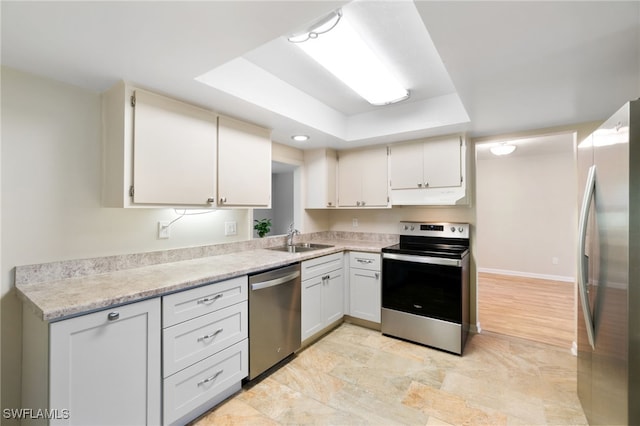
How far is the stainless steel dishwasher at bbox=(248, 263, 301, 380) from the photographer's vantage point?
2074mm

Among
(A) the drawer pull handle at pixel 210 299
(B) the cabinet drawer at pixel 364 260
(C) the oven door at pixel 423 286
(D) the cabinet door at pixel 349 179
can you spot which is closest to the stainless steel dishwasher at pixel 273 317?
(A) the drawer pull handle at pixel 210 299

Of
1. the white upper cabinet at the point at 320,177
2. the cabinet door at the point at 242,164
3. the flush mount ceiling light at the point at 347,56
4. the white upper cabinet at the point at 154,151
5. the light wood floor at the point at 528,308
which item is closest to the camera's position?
the flush mount ceiling light at the point at 347,56

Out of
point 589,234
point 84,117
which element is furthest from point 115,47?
point 589,234

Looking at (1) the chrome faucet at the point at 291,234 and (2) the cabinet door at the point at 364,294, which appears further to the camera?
(1) the chrome faucet at the point at 291,234

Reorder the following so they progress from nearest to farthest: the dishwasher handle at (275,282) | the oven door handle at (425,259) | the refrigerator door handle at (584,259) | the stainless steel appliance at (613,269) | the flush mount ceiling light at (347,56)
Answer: the stainless steel appliance at (613,269), the refrigerator door handle at (584,259), the flush mount ceiling light at (347,56), the dishwasher handle at (275,282), the oven door handle at (425,259)

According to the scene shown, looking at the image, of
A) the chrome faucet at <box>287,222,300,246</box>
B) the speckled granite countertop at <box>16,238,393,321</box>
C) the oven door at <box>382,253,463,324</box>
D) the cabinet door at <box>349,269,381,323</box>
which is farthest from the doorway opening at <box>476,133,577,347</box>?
the speckled granite countertop at <box>16,238,393,321</box>

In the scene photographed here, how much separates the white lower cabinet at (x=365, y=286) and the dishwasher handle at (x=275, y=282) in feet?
Result: 2.92

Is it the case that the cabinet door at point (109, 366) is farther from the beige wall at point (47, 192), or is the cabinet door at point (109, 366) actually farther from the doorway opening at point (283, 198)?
the doorway opening at point (283, 198)

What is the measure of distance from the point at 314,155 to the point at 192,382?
8.63 ft

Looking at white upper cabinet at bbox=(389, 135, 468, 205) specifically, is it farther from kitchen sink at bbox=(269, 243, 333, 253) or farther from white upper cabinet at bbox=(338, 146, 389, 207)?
kitchen sink at bbox=(269, 243, 333, 253)

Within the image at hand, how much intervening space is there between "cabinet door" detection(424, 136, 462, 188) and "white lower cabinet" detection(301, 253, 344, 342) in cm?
130

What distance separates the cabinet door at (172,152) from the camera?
1.74 meters

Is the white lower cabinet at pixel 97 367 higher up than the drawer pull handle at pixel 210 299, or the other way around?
the drawer pull handle at pixel 210 299

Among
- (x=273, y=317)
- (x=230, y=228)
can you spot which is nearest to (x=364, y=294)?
(x=273, y=317)
